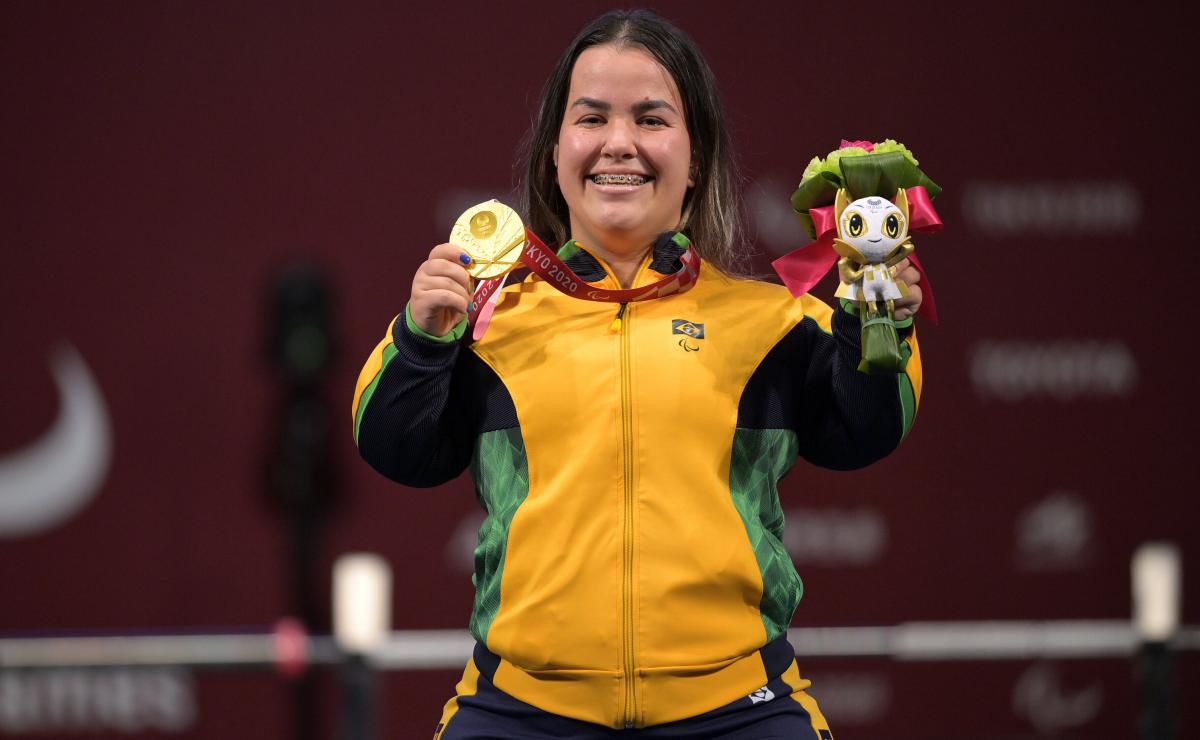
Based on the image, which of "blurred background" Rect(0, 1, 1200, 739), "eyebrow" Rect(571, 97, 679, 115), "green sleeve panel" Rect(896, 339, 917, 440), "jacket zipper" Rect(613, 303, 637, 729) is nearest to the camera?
"jacket zipper" Rect(613, 303, 637, 729)

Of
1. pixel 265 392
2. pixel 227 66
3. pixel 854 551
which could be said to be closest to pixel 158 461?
pixel 265 392

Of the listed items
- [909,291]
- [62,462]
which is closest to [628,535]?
[909,291]

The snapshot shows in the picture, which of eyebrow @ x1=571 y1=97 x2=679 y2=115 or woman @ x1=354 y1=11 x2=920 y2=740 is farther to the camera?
eyebrow @ x1=571 y1=97 x2=679 y2=115

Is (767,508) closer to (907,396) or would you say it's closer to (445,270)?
(907,396)

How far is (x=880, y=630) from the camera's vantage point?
3.40 m

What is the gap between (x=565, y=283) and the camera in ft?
5.67

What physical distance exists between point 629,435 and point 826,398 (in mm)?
269

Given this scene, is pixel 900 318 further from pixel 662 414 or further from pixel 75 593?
pixel 75 593

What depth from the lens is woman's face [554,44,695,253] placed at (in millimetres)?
1759

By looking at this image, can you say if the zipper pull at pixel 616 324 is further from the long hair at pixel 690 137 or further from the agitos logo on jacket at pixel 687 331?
the long hair at pixel 690 137

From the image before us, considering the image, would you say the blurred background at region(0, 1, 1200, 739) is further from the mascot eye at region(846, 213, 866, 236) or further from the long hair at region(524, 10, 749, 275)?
the mascot eye at region(846, 213, 866, 236)

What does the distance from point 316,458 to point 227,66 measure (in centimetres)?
95

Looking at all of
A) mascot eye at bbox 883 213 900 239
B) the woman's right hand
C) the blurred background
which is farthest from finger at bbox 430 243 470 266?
the blurred background

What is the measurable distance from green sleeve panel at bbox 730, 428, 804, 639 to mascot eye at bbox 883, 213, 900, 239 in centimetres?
26
